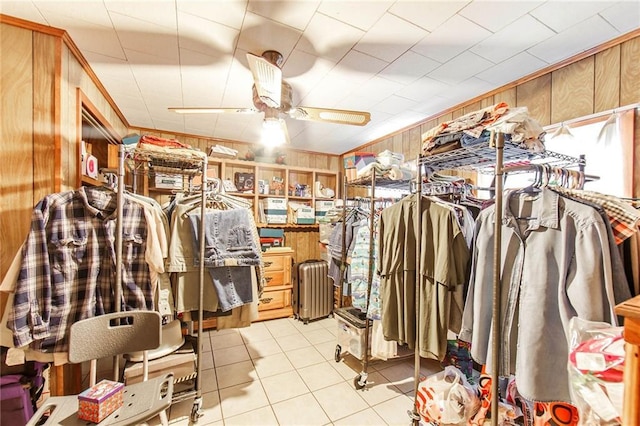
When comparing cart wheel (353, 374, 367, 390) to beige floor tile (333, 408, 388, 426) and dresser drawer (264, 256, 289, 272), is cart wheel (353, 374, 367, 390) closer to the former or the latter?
beige floor tile (333, 408, 388, 426)

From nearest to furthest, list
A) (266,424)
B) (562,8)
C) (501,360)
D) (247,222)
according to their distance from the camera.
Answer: (501,360)
(562,8)
(266,424)
(247,222)

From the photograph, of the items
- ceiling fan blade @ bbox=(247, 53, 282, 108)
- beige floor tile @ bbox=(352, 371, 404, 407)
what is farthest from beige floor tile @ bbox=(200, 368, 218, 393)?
ceiling fan blade @ bbox=(247, 53, 282, 108)

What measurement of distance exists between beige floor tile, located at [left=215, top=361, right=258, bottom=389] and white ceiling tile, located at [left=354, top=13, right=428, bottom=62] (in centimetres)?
267

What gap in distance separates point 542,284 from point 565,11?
148 cm

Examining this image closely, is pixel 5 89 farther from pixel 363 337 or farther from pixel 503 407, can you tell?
Answer: pixel 503 407

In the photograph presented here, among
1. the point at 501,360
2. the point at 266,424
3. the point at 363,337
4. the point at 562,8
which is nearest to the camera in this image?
the point at 501,360

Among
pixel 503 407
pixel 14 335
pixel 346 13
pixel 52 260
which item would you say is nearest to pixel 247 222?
pixel 52 260

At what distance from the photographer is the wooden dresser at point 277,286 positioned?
3.42m

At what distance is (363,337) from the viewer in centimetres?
213

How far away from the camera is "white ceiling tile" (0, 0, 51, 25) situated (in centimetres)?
141

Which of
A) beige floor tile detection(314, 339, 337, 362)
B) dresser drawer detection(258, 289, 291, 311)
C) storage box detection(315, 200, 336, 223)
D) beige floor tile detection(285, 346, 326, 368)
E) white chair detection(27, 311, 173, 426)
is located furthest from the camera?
storage box detection(315, 200, 336, 223)

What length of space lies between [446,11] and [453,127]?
621 mm

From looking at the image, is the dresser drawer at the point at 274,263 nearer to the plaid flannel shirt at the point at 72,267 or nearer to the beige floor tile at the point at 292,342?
the beige floor tile at the point at 292,342

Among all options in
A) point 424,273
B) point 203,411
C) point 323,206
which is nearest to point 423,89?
point 424,273
